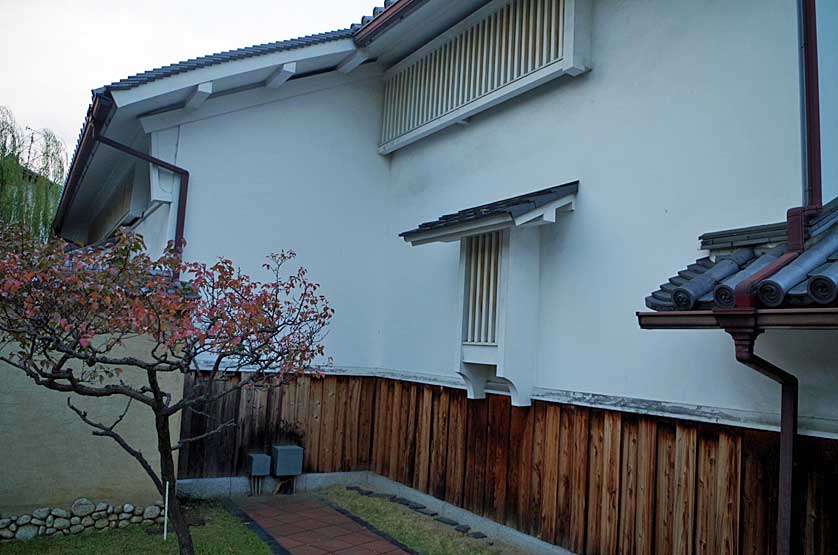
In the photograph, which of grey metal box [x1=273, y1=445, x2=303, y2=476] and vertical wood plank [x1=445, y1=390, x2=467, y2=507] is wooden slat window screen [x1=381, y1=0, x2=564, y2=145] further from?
grey metal box [x1=273, y1=445, x2=303, y2=476]

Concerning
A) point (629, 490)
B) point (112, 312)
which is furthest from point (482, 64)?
point (112, 312)

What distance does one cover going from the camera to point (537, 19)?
6848mm

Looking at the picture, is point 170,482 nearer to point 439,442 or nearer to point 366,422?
point 439,442

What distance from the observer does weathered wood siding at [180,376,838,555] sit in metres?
4.45

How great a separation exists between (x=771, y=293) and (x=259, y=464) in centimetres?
679

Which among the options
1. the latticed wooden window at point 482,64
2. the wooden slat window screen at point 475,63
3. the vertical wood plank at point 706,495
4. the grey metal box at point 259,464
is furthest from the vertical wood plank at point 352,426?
the vertical wood plank at point 706,495

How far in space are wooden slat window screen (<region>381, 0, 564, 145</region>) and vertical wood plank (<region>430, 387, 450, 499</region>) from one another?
12.1ft

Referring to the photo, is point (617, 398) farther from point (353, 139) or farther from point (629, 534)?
point (353, 139)

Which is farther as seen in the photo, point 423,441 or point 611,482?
point 423,441

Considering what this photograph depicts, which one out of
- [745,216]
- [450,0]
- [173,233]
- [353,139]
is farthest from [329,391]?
[745,216]

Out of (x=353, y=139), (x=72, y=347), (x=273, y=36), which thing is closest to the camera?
(x=72, y=347)

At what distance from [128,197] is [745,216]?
367 inches

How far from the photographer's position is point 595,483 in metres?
5.70

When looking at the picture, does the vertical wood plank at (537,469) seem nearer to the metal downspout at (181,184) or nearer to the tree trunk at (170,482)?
the tree trunk at (170,482)
